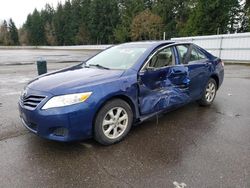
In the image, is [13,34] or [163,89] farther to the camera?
[13,34]

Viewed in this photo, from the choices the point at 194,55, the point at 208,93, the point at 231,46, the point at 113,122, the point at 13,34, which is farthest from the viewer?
the point at 13,34

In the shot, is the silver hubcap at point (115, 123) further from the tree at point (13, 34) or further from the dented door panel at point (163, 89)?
the tree at point (13, 34)

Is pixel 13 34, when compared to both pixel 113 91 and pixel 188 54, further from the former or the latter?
pixel 113 91

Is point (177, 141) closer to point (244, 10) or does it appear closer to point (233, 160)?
point (233, 160)

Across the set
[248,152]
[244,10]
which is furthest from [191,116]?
[244,10]

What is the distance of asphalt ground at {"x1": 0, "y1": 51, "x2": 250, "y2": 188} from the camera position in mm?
2664

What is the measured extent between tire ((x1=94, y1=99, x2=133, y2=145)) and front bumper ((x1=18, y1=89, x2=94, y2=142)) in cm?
17

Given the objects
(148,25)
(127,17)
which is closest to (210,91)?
(148,25)

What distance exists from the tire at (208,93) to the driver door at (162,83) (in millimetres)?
799

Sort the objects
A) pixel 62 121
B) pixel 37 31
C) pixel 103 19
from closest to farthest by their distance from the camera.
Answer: pixel 62 121 < pixel 103 19 < pixel 37 31

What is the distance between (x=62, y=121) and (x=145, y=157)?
119 cm

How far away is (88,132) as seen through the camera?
127 inches

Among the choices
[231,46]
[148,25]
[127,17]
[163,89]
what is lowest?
[163,89]

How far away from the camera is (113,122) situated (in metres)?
3.49
